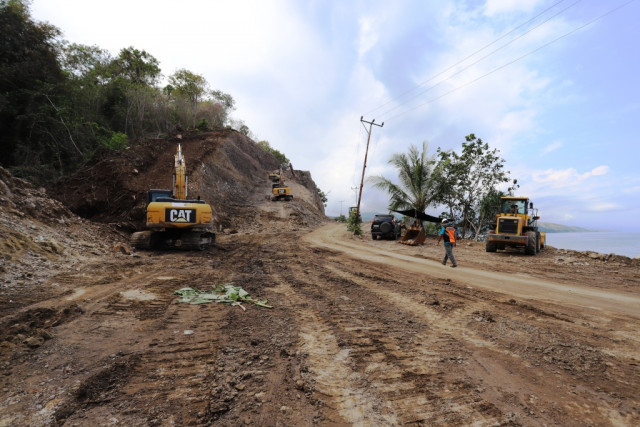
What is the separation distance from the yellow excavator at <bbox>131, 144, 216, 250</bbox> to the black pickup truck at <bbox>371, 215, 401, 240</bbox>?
1079 centimetres

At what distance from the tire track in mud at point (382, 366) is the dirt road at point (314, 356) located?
0.02 metres

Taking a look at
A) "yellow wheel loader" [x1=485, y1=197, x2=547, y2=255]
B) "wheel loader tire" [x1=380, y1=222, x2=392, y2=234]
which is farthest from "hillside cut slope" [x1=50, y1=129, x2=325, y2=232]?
"yellow wheel loader" [x1=485, y1=197, x2=547, y2=255]

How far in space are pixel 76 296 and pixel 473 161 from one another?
907 inches

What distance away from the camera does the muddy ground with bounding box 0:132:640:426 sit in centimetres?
247

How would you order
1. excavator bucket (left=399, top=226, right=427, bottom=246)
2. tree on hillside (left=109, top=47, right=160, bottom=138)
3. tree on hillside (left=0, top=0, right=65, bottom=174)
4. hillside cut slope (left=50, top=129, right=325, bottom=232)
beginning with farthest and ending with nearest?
tree on hillside (left=109, top=47, right=160, bottom=138)
tree on hillside (left=0, top=0, right=65, bottom=174)
hillside cut slope (left=50, top=129, right=325, bottom=232)
excavator bucket (left=399, top=226, right=427, bottom=246)

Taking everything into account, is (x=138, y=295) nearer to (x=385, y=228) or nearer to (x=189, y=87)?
(x=385, y=228)

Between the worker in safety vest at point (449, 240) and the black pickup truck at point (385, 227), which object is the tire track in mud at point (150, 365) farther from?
the black pickup truck at point (385, 227)

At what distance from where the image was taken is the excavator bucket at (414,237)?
1709cm

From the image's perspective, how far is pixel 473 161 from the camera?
21.5 metres

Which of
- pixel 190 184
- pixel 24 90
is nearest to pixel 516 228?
pixel 190 184

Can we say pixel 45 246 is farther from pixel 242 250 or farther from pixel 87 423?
pixel 87 423

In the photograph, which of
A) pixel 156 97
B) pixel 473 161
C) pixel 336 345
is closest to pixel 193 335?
pixel 336 345

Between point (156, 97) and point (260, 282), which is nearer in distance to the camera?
point (260, 282)

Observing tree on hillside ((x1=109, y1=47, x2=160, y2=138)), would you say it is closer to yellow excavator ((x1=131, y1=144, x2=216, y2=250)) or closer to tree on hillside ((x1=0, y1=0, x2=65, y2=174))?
tree on hillside ((x1=0, y1=0, x2=65, y2=174))
